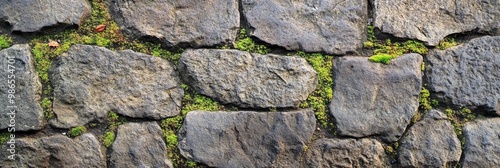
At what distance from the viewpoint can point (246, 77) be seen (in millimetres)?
1822

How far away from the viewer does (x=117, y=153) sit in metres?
1.78

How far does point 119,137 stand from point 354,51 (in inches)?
33.5

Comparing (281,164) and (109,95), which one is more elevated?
(109,95)

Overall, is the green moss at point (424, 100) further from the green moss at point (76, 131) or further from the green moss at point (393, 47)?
the green moss at point (76, 131)

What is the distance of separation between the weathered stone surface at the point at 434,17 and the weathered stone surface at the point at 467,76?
0.23ft

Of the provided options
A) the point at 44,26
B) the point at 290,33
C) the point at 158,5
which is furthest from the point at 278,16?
the point at 44,26

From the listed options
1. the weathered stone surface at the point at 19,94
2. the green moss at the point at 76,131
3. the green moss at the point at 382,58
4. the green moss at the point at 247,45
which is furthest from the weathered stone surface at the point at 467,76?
the weathered stone surface at the point at 19,94

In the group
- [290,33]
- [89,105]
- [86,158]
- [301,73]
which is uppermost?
[290,33]

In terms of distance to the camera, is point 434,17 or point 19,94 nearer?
point 19,94

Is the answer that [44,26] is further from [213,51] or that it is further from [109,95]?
[213,51]

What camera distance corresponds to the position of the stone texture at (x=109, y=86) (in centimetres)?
178

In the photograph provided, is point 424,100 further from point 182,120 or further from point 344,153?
point 182,120

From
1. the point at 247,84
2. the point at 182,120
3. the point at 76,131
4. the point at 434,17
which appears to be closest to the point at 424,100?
the point at 434,17

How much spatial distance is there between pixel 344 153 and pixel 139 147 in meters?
0.69
